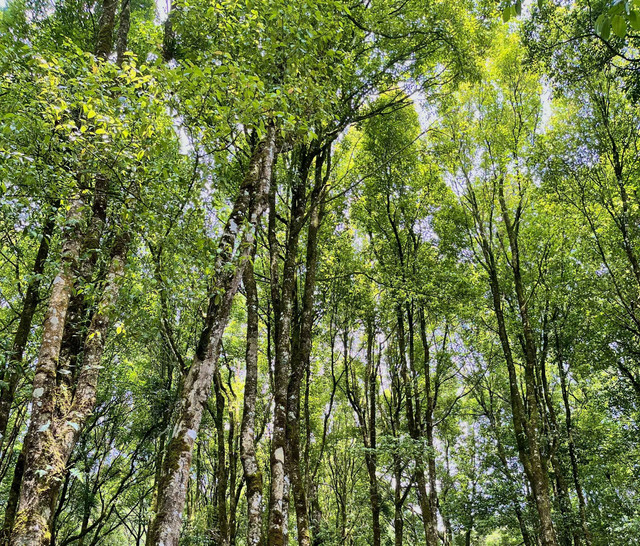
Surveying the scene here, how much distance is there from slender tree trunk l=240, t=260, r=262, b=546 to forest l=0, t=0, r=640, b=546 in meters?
0.05

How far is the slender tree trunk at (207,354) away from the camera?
11.4ft

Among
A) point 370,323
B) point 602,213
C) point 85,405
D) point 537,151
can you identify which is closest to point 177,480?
point 85,405

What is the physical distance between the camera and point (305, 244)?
13938 mm

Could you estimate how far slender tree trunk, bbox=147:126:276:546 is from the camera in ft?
11.4

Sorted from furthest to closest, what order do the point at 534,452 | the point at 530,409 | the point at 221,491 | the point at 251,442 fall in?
1. the point at 530,409
2. the point at 221,491
3. the point at 534,452
4. the point at 251,442

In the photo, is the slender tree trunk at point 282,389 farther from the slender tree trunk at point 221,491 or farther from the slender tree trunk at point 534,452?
the slender tree trunk at point 534,452

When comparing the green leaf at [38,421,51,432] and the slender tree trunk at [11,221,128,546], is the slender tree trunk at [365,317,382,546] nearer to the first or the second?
the slender tree trunk at [11,221,128,546]

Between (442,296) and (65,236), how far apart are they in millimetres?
11058

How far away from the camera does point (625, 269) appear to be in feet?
43.1

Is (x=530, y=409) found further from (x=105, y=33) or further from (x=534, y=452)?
(x=105, y=33)

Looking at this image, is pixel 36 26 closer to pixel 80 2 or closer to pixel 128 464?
pixel 80 2

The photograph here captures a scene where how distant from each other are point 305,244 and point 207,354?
393 inches

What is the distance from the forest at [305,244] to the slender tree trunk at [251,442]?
5cm

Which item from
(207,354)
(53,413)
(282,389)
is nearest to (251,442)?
(282,389)
